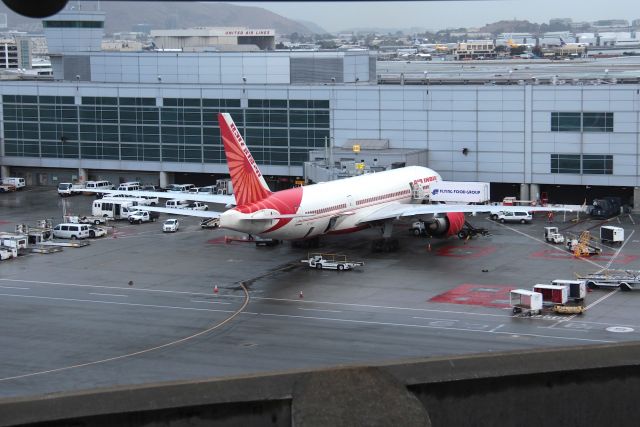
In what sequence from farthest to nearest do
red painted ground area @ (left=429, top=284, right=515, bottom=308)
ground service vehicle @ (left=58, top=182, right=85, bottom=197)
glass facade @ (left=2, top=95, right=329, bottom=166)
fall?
ground service vehicle @ (left=58, top=182, right=85, bottom=197)
glass facade @ (left=2, top=95, right=329, bottom=166)
red painted ground area @ (left=429, top=284, right=515, bottom=308)

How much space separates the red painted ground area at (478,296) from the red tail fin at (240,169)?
15381 mm

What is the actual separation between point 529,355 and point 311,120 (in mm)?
97104

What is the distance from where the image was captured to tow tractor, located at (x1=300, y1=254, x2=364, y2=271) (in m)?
70.1

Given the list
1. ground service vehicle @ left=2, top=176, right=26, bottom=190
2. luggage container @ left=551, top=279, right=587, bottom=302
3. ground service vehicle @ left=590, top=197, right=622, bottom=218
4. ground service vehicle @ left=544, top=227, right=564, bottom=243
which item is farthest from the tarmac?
ground service vehicle @ left=2, top=176, right=26, bottom=190

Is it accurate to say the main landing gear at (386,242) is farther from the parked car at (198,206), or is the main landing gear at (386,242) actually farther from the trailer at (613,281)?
the parked car at (198,206)

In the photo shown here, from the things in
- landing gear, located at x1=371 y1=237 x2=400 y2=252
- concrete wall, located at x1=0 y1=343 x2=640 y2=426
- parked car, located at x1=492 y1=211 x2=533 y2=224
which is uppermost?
concrete wall, located at x1=0 y1=343 x2=640 y2=426

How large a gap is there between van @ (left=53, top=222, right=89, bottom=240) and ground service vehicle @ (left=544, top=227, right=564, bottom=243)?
3800 centimetres

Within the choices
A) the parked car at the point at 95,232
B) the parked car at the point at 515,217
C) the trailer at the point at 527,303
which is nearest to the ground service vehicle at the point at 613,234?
the parked car at the point at 515,217

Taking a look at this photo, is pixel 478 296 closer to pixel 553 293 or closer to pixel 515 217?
pixel 553 293

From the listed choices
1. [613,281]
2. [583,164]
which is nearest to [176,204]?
[583,164]

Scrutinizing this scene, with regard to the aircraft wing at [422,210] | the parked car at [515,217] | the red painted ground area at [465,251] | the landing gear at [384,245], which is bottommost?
the red painted ground area at [465,251]

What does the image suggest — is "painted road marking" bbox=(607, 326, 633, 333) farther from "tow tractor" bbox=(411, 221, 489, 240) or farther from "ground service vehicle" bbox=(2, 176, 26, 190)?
"ground service vehicle" bbox=(2, 176, 26, 190)

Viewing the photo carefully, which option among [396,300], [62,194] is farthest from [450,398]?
[62,194]

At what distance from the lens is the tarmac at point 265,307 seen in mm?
46875
